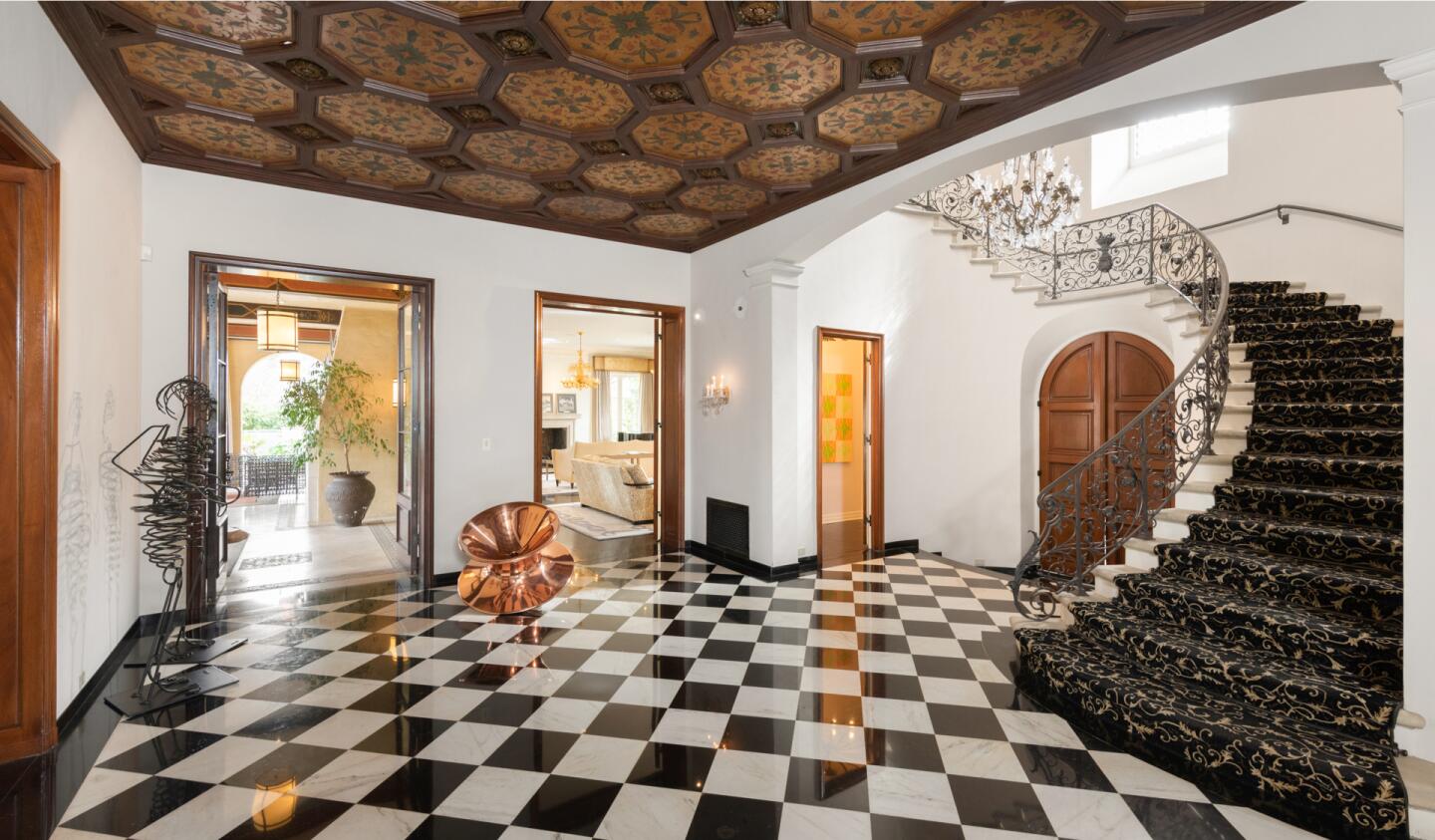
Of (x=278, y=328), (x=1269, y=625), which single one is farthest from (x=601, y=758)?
(x=278, y=328)

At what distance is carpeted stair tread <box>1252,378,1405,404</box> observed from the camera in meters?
3.96

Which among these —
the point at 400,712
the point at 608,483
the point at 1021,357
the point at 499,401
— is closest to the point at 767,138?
the point at 499,401

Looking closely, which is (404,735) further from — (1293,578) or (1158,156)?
(1158,156)

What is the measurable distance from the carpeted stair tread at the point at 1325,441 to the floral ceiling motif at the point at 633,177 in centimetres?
443

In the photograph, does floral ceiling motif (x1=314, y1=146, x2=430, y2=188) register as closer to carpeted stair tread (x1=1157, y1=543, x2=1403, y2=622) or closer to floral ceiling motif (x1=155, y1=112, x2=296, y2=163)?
floral ceiling motif (x1=155, y1=112, x2=296, y2=163)

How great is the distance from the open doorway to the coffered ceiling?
8.25ft

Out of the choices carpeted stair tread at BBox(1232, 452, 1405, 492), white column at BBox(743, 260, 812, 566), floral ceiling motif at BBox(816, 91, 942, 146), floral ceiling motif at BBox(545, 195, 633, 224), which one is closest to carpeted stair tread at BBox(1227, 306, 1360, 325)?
carpeted stair tread at BBox(1232, 452, 1405, 492)

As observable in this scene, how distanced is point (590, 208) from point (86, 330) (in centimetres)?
337

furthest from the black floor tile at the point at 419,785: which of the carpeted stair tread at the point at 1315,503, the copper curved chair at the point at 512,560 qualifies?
the carpeted stair tread at the point at 1315,503

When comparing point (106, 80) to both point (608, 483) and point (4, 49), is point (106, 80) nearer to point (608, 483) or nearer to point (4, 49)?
point (4, 49)

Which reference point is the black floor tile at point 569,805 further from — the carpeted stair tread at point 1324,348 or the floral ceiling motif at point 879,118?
the carpeted stair tread at point 1324,348

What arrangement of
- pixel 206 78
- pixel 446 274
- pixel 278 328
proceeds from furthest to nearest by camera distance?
1. pixel 278 328
2. pixel 446 274
3. pixel 206 78

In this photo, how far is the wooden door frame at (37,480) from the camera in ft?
8.09

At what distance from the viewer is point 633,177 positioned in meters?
4.70
